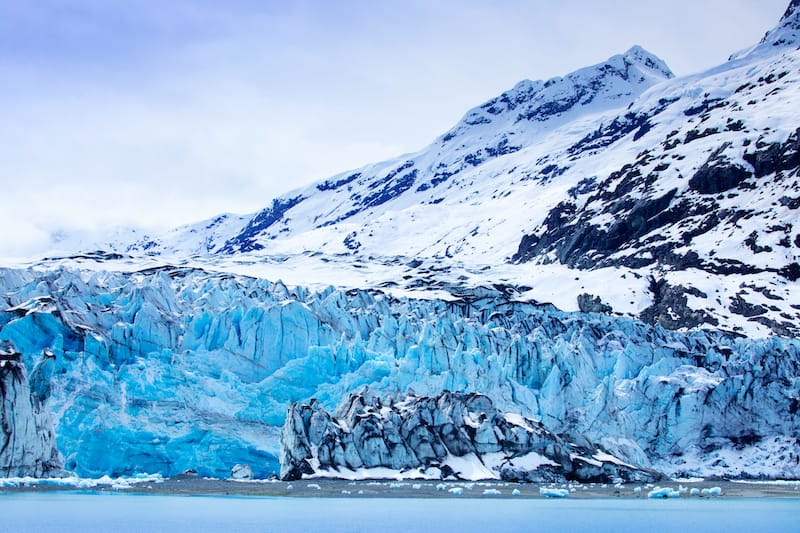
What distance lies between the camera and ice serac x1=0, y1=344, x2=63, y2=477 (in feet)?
114

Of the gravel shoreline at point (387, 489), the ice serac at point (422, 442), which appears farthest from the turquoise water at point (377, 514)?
the ice serac at point (422, 442)

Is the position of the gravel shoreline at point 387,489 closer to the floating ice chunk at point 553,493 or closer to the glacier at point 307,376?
the floating ice chunk at point 553,493

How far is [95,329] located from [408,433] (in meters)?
17.6

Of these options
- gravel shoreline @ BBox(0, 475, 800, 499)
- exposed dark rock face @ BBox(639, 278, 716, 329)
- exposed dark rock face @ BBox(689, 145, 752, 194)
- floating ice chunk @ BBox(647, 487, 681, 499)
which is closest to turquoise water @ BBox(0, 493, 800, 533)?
floating ice chunk @ BBox(647, 487, 681, 499)

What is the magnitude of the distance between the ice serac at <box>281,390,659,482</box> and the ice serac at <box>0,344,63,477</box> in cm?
1046

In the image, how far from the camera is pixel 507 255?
145 metres

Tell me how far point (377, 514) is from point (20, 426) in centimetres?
1438

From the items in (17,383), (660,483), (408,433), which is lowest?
(660,483)

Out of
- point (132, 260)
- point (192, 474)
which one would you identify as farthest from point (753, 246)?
point (192, 474)

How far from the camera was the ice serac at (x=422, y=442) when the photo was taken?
41125mm

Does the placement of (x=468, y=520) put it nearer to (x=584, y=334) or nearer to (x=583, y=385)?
(x=583, y=385)

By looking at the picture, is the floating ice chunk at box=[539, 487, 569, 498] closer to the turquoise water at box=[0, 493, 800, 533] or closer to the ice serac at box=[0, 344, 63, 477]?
the turquoise water at box=[0, 493, 800, 533]

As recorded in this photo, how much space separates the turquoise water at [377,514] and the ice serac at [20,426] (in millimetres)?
1784

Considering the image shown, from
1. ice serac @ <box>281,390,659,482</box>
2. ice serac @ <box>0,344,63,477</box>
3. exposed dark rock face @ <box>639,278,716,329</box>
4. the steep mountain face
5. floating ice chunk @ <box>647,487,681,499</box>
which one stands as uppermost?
the steep mountain face
